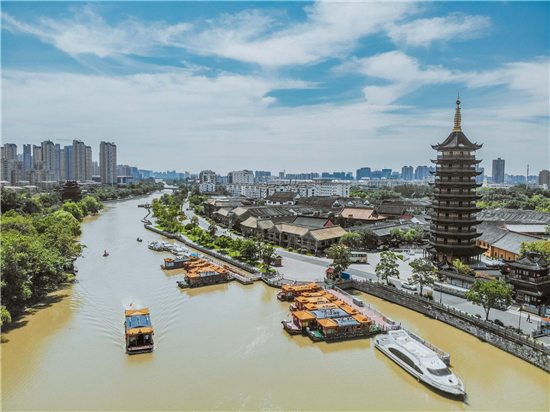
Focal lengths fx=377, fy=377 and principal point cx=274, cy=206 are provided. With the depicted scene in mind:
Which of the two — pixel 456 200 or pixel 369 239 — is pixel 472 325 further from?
pixel 369 239

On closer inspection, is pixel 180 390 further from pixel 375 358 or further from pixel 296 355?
pixel 375 358

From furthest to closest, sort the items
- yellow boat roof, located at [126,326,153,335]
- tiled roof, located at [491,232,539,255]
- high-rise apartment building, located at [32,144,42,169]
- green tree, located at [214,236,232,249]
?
high-rise apartment building, located at [32,144,42,169] → green tree, located at [214,236,232,249] → tiled roof, located at [491,232,539,255] → yellow boat roof, located at [126,326,153,335]

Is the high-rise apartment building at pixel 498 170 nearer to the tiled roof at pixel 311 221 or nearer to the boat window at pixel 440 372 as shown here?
the tiled roof at pixel 311 221

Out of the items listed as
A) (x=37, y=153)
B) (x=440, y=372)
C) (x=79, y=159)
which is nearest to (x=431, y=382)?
(x=440, y=372)

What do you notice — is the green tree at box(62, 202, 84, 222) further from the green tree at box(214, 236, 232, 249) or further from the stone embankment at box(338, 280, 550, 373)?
the stone embankment at box(338, 280, 550, 373)

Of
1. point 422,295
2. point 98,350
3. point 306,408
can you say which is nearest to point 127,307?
point 98,350

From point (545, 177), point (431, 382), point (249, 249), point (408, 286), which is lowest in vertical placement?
point (431, 382)

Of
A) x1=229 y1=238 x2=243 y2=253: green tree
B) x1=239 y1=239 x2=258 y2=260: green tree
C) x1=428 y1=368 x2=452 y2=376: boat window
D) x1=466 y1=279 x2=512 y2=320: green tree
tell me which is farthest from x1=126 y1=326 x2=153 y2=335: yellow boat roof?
x1=229 y1=238 x2=243 y2=253: green tree
